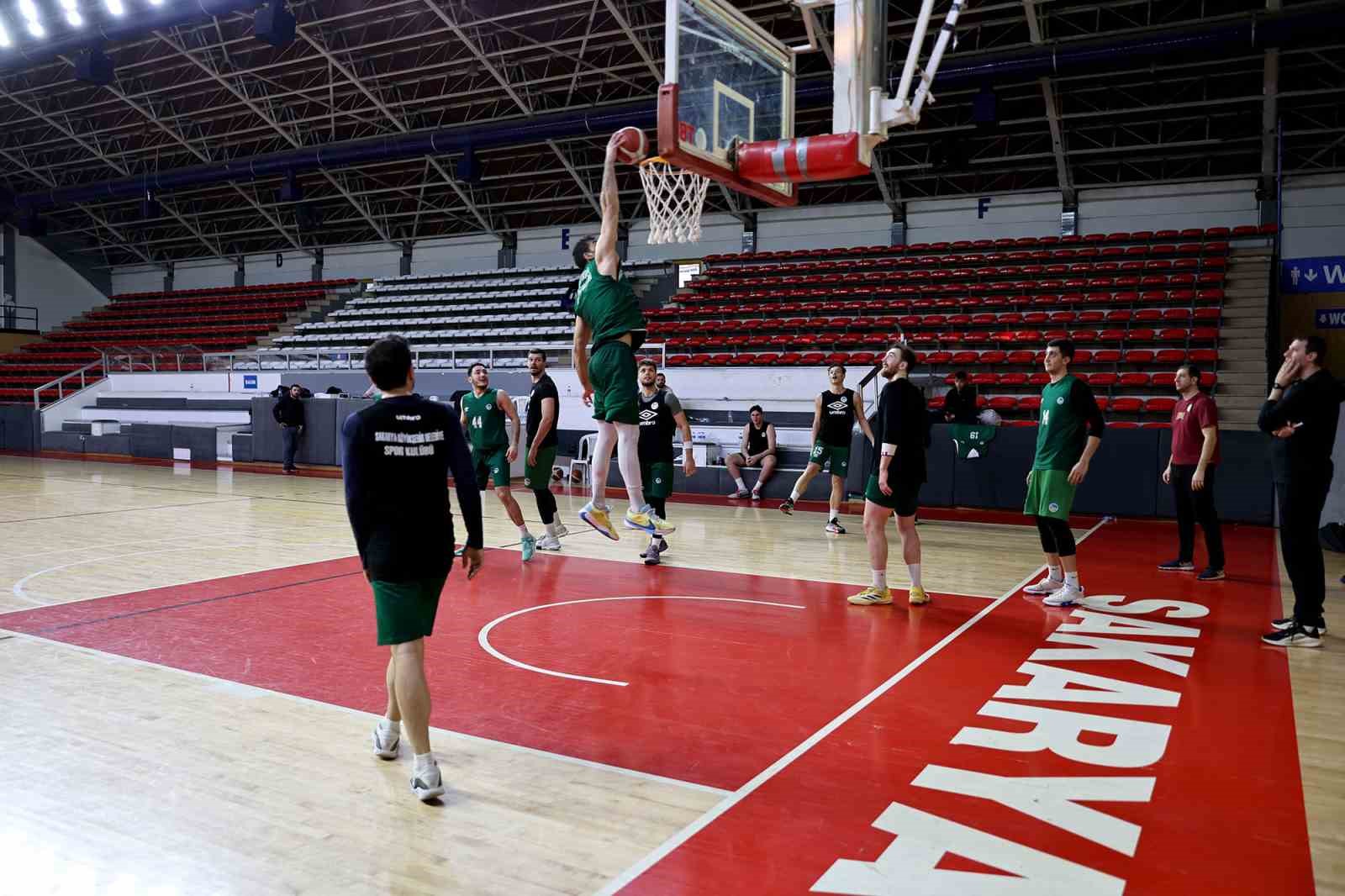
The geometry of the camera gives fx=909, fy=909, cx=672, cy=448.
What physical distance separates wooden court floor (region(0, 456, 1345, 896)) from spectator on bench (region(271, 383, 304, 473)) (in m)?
10.5

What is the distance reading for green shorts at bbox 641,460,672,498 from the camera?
8828 mm

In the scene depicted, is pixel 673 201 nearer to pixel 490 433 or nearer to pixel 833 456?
pixel 833 456

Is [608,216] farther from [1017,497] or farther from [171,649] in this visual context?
[1017,497]

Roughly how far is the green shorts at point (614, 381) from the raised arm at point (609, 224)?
1.50 ft

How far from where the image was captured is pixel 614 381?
5.45m

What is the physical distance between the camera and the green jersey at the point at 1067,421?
21.0ft

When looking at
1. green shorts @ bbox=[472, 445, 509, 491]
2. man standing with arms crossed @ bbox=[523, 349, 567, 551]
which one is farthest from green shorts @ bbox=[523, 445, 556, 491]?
green shorts @ bbox=[472, 445, 509, 491]

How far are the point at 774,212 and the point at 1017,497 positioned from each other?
13722mm

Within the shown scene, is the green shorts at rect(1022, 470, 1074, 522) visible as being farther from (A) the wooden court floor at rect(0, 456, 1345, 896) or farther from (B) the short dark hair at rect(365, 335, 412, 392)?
(B) the short dark hair at rect(365, 335, 412, 392)

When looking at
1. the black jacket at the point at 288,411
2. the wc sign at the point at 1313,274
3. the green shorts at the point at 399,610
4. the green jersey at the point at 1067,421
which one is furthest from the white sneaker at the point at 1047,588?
the wc sign at the point at 1313,274

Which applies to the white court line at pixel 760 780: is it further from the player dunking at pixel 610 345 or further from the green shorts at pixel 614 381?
the green shorts at pixel 614 381

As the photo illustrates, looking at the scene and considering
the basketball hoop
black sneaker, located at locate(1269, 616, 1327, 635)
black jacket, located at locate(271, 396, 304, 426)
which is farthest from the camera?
black jacket, located at locate(271, 396, 304, 426)

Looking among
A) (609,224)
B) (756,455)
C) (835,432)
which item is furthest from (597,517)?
(756,455)

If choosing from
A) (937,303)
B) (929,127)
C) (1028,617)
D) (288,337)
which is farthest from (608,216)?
(288,337)
